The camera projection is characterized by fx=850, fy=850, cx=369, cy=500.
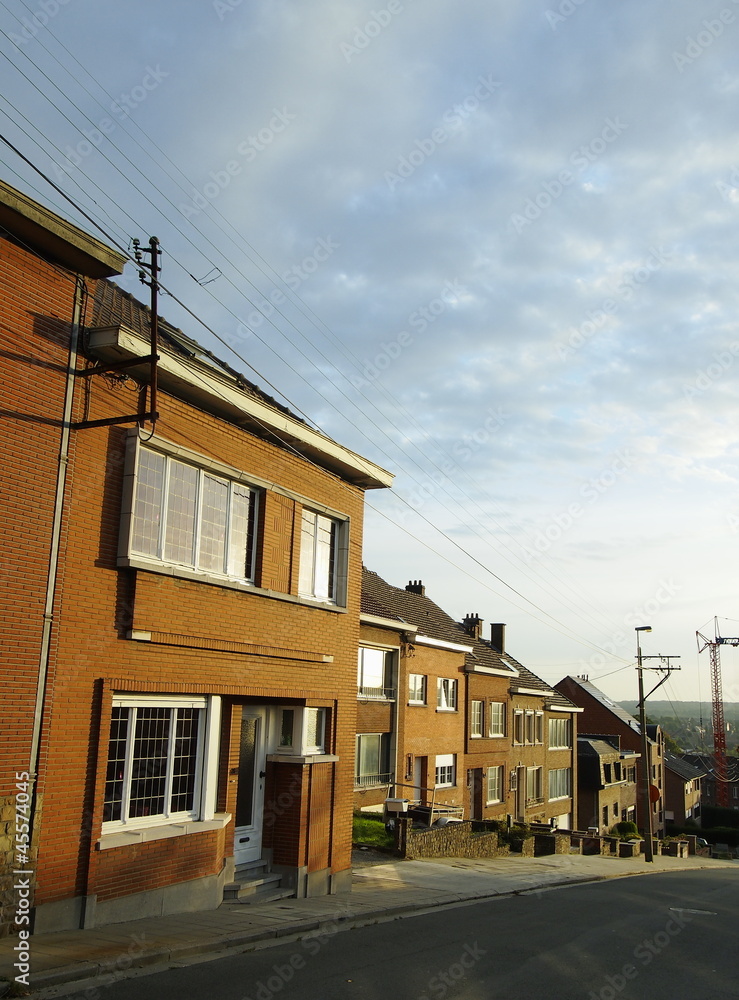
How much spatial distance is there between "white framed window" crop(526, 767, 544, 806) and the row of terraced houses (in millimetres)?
26928

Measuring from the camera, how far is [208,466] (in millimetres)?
12227

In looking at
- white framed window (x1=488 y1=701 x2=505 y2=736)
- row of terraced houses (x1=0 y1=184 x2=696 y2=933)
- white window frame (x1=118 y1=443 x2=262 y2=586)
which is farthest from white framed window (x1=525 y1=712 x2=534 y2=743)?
white window frame (x1=118 y1=443 x2=262 y2=586)

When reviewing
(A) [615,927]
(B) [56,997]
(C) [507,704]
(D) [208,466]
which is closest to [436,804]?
(C) [507,704]

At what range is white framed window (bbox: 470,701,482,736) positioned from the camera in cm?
3306

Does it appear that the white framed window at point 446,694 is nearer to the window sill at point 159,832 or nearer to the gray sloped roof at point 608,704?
the window sill at point 159,832

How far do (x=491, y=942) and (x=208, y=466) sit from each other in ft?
24.3

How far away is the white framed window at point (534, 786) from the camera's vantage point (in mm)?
39906

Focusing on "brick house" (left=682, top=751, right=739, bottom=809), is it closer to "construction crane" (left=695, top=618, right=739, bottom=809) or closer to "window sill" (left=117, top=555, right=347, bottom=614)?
"construction crane" (left=695, top=618, right=739, bottom=809)

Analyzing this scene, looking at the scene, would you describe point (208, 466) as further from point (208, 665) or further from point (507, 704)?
point (507, 704)

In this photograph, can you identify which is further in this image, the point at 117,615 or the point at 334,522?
the point at 334,522

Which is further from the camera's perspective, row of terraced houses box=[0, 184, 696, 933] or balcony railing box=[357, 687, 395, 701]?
balcony railing box=[357, 687, 395, 701]

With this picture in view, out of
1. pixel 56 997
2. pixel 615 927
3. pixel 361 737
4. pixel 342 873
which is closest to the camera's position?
pixel 56 997

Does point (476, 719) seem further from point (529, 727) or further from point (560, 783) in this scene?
point (560, 783)

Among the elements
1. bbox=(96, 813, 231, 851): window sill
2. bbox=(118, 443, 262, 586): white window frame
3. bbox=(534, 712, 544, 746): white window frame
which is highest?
bbox=(118, 443, 262, 586): white window frame
